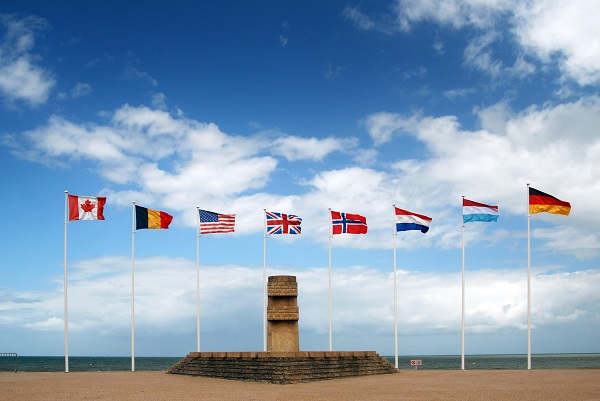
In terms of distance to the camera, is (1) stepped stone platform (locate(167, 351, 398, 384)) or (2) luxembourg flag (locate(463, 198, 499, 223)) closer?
(1) stepped stone platform (locate(167, 351, 398, 384))

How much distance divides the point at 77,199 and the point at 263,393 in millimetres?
17819

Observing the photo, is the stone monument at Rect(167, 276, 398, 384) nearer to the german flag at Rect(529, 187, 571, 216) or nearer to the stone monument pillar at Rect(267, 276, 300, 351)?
the stone monument pillar at Rect(267, 276, 300, 351)

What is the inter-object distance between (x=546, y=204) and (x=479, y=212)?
355cm

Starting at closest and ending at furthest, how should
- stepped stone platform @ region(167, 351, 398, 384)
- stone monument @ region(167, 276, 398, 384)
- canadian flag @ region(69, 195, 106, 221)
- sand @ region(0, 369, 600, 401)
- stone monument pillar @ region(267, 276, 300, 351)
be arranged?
sand @ region(0, 369, 600, 401)
stepped stone platform @ region(167, 351, 398, 384)
stone monument @ region(167, 276, 398, 384)
stone monument pillar @ region(267, 276, 300, 351)
canadian flag @ region(69, 195, 106, 221)

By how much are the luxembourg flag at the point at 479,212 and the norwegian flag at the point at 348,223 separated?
5.58m

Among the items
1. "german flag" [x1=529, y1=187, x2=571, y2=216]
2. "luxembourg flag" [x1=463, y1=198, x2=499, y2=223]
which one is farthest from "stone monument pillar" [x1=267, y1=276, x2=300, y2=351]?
"german flag" [x1=529, y1=187, x2=571, y2=216]

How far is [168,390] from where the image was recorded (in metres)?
25.5

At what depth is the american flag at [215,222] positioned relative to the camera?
38031 millimetres

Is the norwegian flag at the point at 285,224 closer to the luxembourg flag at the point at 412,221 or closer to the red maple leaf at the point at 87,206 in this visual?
the luxembourg flag at the point at 412,221

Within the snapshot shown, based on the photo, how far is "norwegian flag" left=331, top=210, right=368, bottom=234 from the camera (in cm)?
3866

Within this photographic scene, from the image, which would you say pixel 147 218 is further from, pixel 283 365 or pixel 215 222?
pixel 283 365

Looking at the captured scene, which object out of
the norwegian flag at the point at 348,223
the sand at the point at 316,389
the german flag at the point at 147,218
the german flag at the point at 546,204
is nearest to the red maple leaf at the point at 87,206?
the german flag at the point at 147,218

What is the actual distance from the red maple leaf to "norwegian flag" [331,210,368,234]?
12804 millimetres

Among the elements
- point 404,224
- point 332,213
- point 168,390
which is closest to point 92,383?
point 168,390
